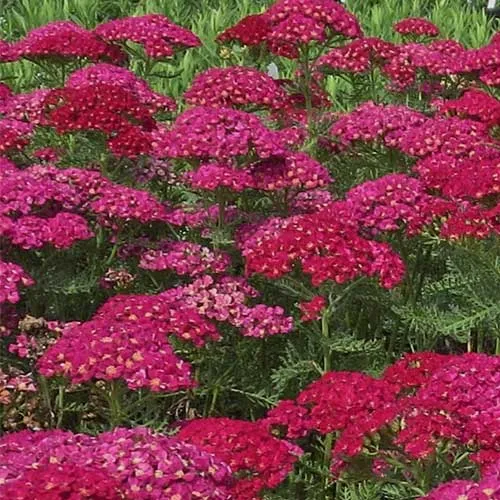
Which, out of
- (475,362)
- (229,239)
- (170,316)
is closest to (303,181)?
(229,239)

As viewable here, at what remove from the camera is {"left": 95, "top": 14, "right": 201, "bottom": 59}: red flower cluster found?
5898 millimetres

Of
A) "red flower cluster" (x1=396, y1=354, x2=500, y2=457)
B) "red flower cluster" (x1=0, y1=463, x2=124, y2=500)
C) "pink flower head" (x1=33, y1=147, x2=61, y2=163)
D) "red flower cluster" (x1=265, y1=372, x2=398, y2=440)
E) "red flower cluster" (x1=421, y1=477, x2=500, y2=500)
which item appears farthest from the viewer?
"pink flower head" (x1=33, y1=147, x2=61, y2=163)

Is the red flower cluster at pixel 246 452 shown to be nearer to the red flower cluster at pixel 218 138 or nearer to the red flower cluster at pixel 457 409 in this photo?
the red flower cluster at pixel 457 409

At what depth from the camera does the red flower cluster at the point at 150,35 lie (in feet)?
19.4

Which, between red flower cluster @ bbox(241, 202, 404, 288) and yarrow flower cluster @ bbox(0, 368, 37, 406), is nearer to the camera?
yarrow flower cluster @ bbox(0, 368, 37, 406)

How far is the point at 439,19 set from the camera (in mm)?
10320

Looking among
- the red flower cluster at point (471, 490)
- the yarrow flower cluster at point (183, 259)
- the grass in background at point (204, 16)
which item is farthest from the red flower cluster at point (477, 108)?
the grass in background at point (204, 16)

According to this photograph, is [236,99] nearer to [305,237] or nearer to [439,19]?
[305,237]

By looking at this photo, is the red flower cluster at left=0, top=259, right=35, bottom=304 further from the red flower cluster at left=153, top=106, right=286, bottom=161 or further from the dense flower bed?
the red flower cluster at left=153, top=106, right=286, bottom=161

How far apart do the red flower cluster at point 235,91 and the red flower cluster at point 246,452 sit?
89.0 inches

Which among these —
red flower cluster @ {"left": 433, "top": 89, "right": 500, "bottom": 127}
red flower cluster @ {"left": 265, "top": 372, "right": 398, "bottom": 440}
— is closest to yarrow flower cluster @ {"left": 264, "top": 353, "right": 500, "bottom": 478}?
red flower cluster @ {"left": 265, "top": 372, "right": 398, "bottom": 440}

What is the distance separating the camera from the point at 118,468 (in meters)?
2.45

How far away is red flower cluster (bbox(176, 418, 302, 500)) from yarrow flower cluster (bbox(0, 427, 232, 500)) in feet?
1.27

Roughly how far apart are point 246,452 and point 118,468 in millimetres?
719
